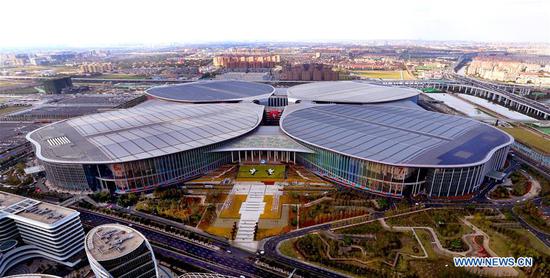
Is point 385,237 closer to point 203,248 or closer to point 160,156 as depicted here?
point 203,248

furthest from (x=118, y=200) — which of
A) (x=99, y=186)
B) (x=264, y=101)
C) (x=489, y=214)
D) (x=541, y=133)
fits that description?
(x=541, y=133)

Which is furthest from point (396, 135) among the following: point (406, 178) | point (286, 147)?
point (286, 147)

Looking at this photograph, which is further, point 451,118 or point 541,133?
point 541,133

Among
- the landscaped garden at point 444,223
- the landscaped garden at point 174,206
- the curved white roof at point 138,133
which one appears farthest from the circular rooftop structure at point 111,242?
the landscaped garden at point 444,223

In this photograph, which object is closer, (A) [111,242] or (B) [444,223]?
(A) [111,242]

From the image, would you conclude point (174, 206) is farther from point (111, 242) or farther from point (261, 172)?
point (261, 172)

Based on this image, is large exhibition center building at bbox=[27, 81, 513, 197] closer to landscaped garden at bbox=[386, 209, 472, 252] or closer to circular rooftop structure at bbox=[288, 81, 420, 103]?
landscaped garden at bbox=[386, 209, 472, 252]
